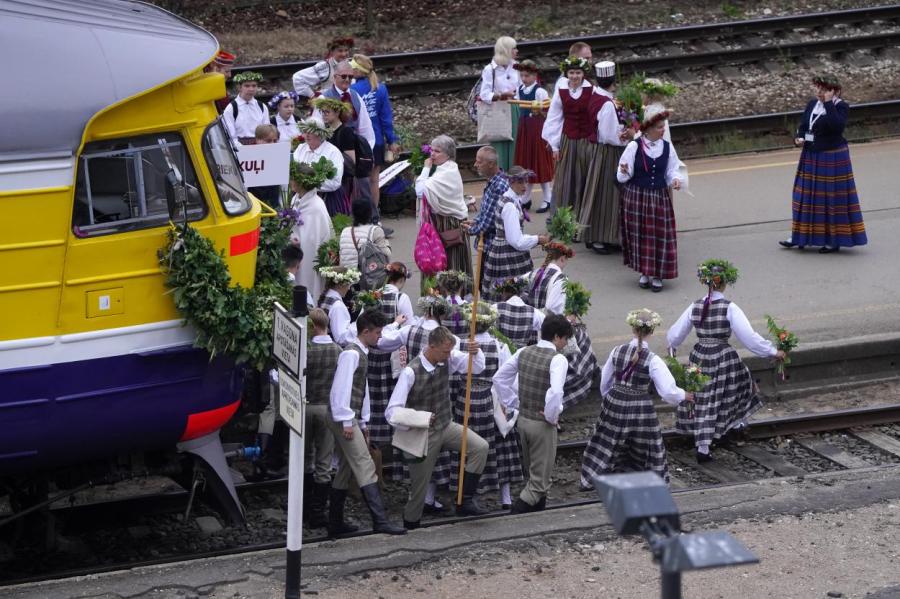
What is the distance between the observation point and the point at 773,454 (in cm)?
1061

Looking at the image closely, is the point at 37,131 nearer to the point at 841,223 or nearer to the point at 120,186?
the point at 120,186

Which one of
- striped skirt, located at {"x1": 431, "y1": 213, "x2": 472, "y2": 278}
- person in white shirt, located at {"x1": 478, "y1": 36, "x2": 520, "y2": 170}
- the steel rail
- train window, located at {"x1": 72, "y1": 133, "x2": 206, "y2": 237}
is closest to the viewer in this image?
train window, located at {"x1": 72, "y1": 133, "x2": 206, "y2": 237}

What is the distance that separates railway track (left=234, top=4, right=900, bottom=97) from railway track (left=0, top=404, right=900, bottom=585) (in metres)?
8.55

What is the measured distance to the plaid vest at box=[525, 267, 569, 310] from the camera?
10.7 metres

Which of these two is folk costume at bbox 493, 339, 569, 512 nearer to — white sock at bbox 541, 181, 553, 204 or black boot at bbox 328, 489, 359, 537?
black boot at bbox 328, 489, 359, 537

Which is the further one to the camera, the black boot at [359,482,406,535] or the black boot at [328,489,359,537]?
the black boot at [328,489,359,537]

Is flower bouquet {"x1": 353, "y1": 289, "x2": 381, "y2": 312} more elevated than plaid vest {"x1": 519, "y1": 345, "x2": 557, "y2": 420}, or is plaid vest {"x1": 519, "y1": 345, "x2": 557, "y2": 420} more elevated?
flower bouquet {"x1": 353, "y1": 289, "x2": 381, "y2": 312}

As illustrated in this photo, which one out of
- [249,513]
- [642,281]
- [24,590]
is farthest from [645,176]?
[24,590]

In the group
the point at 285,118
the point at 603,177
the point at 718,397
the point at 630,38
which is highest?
the point at 630,38

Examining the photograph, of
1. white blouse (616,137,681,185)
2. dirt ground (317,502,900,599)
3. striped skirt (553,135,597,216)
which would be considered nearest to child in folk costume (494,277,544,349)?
dirt ground (317,502,900,599)

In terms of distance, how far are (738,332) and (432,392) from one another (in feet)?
8.25

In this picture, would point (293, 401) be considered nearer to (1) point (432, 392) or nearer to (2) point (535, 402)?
(1) point (432, 392)

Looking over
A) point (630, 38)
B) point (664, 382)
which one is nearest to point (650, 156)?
point (664, 382)

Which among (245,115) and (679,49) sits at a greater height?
(679,49)
